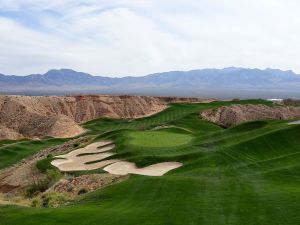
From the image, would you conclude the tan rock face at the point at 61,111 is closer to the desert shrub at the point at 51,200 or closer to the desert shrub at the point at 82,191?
the desert shrub at the point at 82,191

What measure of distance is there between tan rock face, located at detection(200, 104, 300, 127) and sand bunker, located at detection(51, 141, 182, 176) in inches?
1594

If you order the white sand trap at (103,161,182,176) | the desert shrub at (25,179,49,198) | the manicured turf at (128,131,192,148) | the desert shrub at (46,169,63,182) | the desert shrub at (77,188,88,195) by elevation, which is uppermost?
the manicured turf at (128,131,192,148)

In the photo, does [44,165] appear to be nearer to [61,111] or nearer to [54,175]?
[54,175]

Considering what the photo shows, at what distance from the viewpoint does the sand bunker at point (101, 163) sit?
29219 millimetres

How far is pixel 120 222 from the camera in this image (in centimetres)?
1543

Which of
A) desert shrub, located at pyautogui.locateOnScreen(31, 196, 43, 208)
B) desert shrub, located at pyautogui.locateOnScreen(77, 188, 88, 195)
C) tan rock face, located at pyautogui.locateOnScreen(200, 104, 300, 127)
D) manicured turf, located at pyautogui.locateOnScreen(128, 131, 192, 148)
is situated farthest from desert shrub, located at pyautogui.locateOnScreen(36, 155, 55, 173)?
tan rock face, located at pyautogui.locateOnScreen(200, 104, 300, 127)

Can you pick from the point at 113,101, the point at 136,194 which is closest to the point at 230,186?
the point at 136,194

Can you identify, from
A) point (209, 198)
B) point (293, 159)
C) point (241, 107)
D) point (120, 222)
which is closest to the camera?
point (120, 222)

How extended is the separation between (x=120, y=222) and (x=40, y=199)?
348 inches

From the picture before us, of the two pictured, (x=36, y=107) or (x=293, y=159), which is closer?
(x=293, y=159)

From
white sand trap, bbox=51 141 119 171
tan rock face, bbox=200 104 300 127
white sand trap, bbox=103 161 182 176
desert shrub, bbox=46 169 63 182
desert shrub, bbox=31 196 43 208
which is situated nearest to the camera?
desert shrub, bbox=31 196 43 208

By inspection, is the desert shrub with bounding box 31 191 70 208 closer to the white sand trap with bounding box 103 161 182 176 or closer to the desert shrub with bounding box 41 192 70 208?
the desert shrub with bounding box 41 192 70 208

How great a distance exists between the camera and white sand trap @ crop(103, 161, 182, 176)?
28562mm

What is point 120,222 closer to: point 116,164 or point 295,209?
point 295,209
